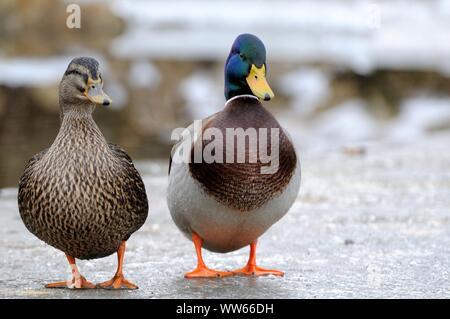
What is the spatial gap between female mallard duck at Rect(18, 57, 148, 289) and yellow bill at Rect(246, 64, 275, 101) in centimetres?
60

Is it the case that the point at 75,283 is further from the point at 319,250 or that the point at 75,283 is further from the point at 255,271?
the point at 319,250

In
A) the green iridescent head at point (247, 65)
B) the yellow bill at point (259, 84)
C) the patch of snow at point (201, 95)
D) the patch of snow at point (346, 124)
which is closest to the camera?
the yellow bill at point (259, 84)

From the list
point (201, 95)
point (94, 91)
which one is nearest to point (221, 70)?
point (201, 95)

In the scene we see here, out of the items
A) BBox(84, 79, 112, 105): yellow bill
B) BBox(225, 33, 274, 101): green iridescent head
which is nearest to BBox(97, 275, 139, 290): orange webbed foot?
BBox(84, 79, 112, 105): yellow bill

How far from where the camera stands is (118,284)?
3.92 meters

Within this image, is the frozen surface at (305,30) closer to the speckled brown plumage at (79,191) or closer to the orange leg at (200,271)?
the orange leg at (200,271)

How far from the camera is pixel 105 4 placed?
2161cm

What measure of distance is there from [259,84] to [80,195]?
869 millimetres

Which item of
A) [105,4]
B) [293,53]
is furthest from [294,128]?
[105,4]

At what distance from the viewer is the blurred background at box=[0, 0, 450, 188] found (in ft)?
37.3

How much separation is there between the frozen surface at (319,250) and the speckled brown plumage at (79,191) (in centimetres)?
25

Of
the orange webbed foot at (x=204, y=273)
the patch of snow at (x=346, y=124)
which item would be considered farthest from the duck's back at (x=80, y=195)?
the patch of snow at (x=346, y=124)

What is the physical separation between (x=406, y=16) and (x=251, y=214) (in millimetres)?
16902

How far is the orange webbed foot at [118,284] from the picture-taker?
3922 mm
